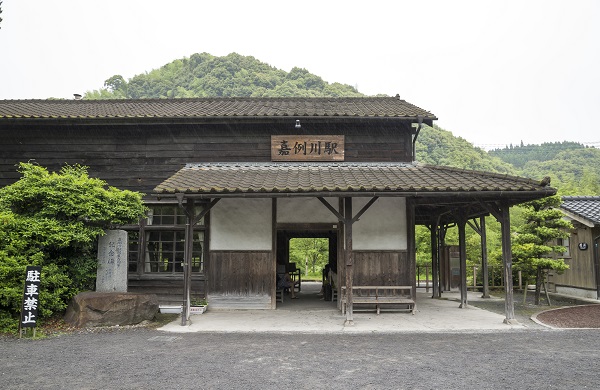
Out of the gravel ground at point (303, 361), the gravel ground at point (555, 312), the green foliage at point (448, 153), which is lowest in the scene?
the gravel ground at point (555, 312)

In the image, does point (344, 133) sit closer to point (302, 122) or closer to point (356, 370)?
point (302, 122)

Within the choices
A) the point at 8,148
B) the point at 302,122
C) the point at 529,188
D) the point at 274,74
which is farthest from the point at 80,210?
the point at 274,74

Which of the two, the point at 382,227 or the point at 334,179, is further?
the point at 382,227

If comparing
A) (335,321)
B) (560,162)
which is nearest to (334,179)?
(335,321)

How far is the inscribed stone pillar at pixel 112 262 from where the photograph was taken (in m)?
9.26

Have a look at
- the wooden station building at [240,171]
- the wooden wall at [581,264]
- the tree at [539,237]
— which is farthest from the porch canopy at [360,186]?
the wooden wall at [581,264]

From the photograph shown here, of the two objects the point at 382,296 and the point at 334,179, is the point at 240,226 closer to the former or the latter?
the point at 334,179

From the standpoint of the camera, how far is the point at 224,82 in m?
52.8

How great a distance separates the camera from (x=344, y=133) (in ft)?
37.0

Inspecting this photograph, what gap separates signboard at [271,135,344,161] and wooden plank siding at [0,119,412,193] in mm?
157

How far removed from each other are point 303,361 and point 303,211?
5.06m

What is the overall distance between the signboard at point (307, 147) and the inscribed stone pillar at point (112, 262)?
4.24 meters

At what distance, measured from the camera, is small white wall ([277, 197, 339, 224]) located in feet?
34.8

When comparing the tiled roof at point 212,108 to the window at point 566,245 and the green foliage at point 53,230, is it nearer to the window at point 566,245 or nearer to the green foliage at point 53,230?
the green foliage at point 53,230
